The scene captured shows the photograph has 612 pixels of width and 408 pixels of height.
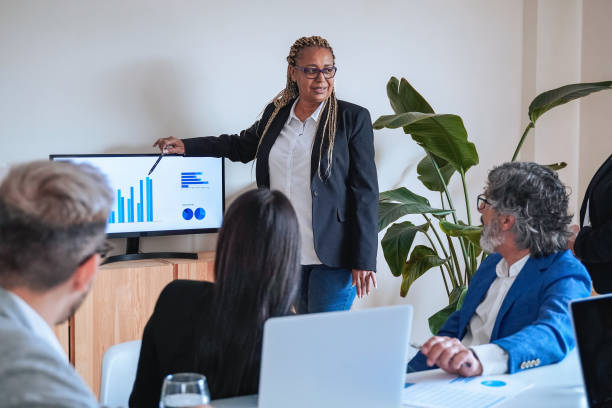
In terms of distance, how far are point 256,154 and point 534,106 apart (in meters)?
1.59

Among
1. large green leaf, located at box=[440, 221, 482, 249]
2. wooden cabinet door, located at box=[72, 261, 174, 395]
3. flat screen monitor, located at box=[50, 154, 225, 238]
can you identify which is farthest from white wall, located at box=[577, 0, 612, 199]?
wooden cabinet door, located at box=[72, 261, 174, 395]

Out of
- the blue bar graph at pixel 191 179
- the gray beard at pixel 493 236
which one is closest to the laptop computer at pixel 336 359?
the gray beard at pixel 493 236

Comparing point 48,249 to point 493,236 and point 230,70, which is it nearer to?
point 493,236

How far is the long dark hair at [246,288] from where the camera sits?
1.41m

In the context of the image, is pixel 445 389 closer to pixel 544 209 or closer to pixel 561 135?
pixel 544 209

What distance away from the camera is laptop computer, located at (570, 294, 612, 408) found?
1.36 m

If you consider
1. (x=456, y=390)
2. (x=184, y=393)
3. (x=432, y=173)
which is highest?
(x=432, y=173)

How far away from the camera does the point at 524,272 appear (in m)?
2.02

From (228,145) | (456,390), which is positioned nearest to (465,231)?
(228,145)

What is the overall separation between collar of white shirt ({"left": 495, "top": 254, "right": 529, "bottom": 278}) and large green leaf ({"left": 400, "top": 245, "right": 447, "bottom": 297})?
1.65 metres

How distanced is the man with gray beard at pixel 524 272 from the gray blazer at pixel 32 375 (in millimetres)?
1068

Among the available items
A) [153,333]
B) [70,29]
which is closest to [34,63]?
[70,29]

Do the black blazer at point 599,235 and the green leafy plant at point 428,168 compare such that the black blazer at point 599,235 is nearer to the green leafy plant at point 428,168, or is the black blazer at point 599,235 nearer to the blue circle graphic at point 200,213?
the green leafy plant at point 428,168

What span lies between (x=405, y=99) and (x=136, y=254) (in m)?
1.54
